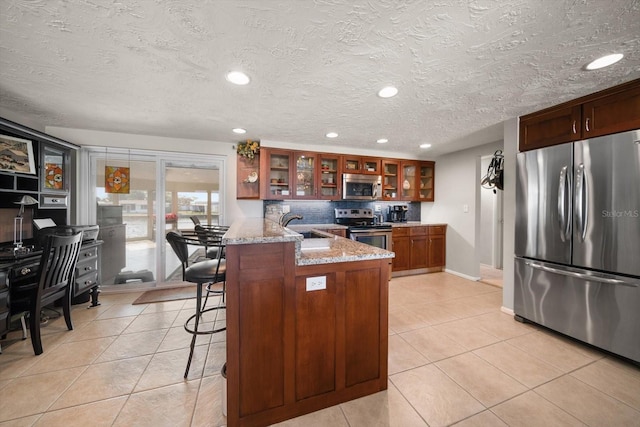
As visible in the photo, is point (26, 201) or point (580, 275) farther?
point (26, 201)

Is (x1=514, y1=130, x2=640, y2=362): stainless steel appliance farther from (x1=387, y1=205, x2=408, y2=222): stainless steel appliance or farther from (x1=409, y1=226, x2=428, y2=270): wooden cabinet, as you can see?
(x1=387, y1=205, x2=408, y2=222): stainless steel appliance

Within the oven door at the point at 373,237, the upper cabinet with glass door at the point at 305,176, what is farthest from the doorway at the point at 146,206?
the oven door at the point at 373,237

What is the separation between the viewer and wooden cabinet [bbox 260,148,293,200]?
3.77 metres

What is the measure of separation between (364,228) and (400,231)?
2.47ft

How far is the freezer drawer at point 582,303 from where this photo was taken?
74.4 inches

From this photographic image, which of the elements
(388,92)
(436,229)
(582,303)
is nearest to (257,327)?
(388,92)

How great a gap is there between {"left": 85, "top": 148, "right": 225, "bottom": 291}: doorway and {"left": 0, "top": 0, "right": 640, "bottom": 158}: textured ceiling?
0.84m

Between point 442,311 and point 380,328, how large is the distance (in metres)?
1.75

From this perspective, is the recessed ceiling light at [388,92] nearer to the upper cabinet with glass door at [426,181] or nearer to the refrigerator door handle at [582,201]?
the refrigerator door handle at [582,201]

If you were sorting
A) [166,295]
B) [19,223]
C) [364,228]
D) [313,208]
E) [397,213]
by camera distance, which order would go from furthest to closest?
[397,213] → [313,208] → [364,228] → [166,295] → [19,223]

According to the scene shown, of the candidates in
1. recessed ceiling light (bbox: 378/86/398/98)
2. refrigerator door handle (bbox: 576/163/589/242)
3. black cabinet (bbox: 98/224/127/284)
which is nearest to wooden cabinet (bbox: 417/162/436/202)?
refrigerator door handle (bbox: 576/163/589/242)

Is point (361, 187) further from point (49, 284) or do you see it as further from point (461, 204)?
point (49, 284)

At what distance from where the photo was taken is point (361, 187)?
4355mm

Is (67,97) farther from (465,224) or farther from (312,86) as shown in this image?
(465,224)
